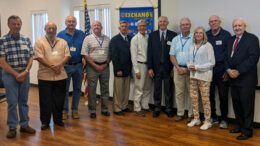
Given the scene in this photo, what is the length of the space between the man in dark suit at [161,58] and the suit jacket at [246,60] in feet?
3.56

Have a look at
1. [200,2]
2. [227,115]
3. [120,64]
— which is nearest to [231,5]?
[200,2]

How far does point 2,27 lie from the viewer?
7.81 m

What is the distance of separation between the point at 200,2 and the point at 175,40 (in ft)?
2.47

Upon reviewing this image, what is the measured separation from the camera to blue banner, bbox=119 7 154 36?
16.5ft

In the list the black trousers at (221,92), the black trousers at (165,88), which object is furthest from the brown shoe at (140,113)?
the black trousers at (221,92)

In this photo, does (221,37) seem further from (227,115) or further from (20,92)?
(20,92)

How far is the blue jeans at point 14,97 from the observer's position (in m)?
3.39

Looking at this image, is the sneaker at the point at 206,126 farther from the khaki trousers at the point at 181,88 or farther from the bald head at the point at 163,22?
the bald head at the point at 163,22

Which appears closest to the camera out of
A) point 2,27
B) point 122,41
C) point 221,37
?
point 221,37

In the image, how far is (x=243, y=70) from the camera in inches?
131

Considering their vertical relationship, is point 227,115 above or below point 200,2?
below

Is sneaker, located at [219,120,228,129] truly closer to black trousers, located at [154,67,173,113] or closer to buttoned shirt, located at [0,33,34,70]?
black trousers, located at [154,67,173,113]

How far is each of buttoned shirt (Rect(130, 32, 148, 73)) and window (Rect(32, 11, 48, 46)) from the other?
139 inches

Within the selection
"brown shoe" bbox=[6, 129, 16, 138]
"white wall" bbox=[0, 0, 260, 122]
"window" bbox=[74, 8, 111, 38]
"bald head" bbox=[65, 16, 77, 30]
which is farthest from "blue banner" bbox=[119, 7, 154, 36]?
"brown shoe" bbox=[6, 129, 16, 138]
